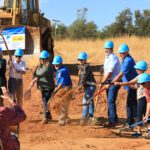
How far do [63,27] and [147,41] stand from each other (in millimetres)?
34545

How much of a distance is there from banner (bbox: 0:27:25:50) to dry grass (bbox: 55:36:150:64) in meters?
10.5

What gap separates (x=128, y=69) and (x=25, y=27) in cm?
1112

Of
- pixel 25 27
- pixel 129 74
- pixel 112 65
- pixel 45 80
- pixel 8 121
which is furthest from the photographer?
pixel 25 27

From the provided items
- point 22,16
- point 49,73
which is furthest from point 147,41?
point 49,73

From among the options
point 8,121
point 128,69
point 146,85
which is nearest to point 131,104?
point 128,69

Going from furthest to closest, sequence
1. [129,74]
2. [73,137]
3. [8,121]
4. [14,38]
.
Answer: [14,38]
[129,74]
[73,137]
[8,121]

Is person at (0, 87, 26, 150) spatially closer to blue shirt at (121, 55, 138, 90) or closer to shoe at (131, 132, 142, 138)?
Result: shoe at (131, 132, 142, 138)

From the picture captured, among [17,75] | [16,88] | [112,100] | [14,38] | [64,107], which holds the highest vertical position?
[14,38]

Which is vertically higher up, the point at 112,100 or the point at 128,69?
the point at 128,69

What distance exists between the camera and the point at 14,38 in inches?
846

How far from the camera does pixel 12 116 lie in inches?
229

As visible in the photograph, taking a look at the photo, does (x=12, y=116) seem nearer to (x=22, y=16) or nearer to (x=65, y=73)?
(x=65, y=73)

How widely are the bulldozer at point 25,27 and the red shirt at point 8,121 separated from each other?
14.5 meters

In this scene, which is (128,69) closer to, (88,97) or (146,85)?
(146,85)
